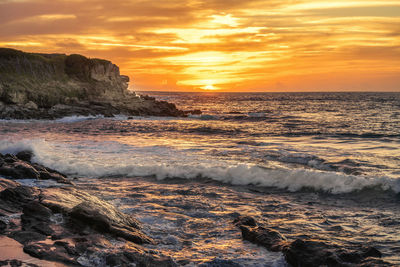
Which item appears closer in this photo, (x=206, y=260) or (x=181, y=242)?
(x=206, y=260)

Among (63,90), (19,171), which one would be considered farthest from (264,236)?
(63,90)

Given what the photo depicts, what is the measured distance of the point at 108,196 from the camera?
1095 centimetres

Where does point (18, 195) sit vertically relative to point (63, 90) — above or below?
below

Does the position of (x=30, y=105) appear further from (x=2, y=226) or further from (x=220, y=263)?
(x=220, y=263)

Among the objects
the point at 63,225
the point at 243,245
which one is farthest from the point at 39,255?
the point at 243,245

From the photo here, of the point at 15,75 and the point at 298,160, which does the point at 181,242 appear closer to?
the point at 298,160

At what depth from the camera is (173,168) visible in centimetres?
1476

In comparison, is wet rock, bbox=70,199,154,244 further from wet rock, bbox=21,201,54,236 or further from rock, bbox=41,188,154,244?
wet rock, bbox=21,201,54,236

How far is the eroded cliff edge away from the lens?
48.3 metres

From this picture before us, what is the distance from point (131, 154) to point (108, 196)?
334 inches

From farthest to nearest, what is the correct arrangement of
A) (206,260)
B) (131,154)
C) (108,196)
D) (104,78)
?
(104,78) < (131,154) < (108,196) < (206,260)

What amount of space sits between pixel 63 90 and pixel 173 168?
48.8 meters

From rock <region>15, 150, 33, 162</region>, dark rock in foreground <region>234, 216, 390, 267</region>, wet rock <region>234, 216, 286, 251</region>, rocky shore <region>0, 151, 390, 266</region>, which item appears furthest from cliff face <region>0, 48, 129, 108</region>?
dark rock in foreground <region>234, 216, 390, 267</region>

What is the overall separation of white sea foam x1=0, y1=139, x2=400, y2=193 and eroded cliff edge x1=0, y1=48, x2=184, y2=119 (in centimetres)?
2918
